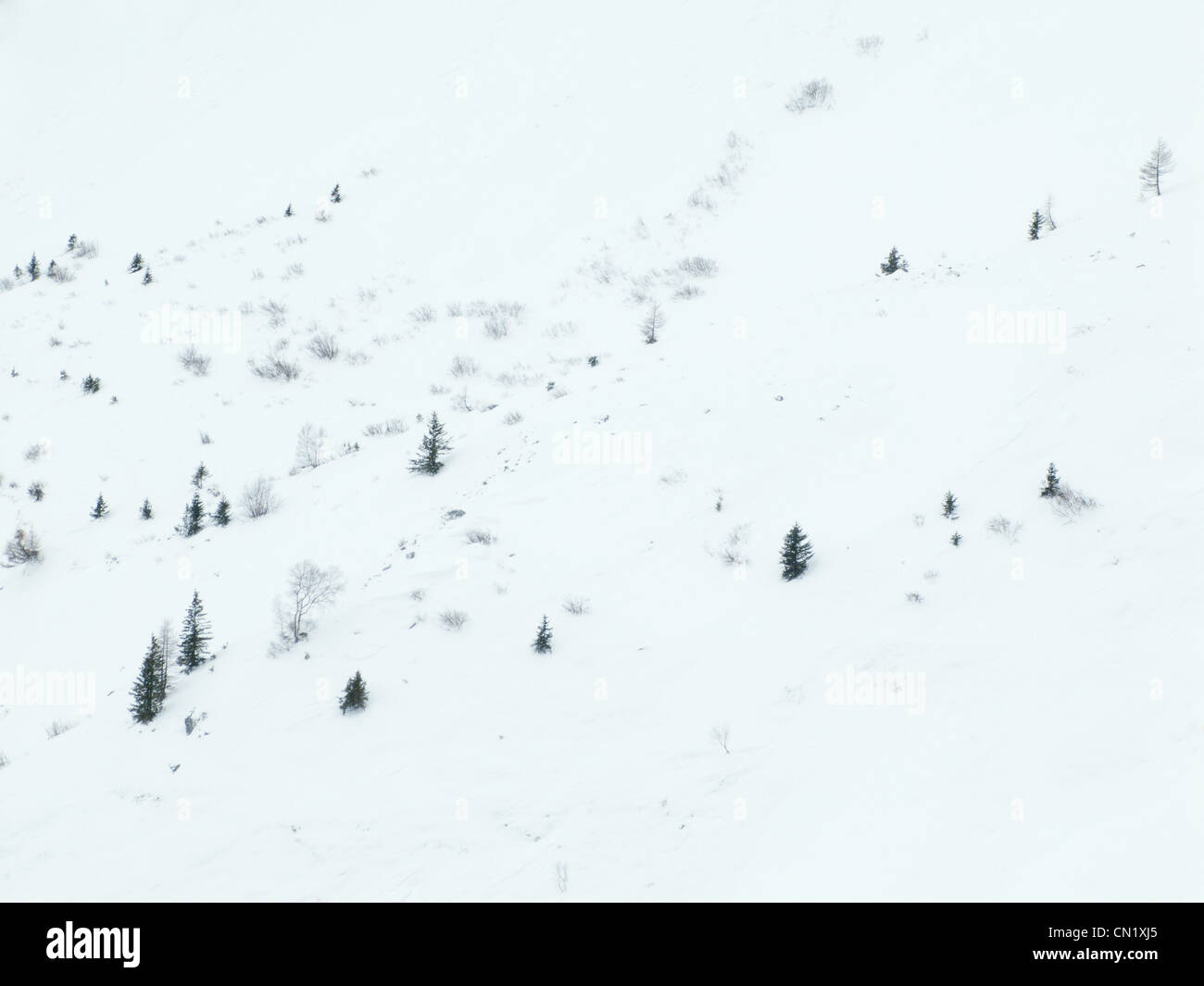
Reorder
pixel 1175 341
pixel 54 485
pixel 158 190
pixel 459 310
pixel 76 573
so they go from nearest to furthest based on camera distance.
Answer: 1. pixel 1175 341
2. pixel 76 573
3. pixel 54 485
4. pixel 459 310
5. pixel 158 190

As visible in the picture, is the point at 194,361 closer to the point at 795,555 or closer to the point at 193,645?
the point at 193,645

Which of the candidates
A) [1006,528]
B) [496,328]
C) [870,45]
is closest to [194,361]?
[496,328]

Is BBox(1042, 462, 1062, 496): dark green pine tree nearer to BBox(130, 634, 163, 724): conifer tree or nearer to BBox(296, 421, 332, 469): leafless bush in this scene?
BBox(130, 634, 163, 724): conifer tree

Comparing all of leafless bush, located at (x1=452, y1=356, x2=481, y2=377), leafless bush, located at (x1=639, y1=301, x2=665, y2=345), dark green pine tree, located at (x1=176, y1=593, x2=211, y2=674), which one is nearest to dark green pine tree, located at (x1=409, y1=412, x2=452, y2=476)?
dark green pine tree, located at (x1=176, y1=593, x2=211, y2=674)

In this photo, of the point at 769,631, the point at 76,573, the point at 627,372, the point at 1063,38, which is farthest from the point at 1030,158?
the point at 76,573
